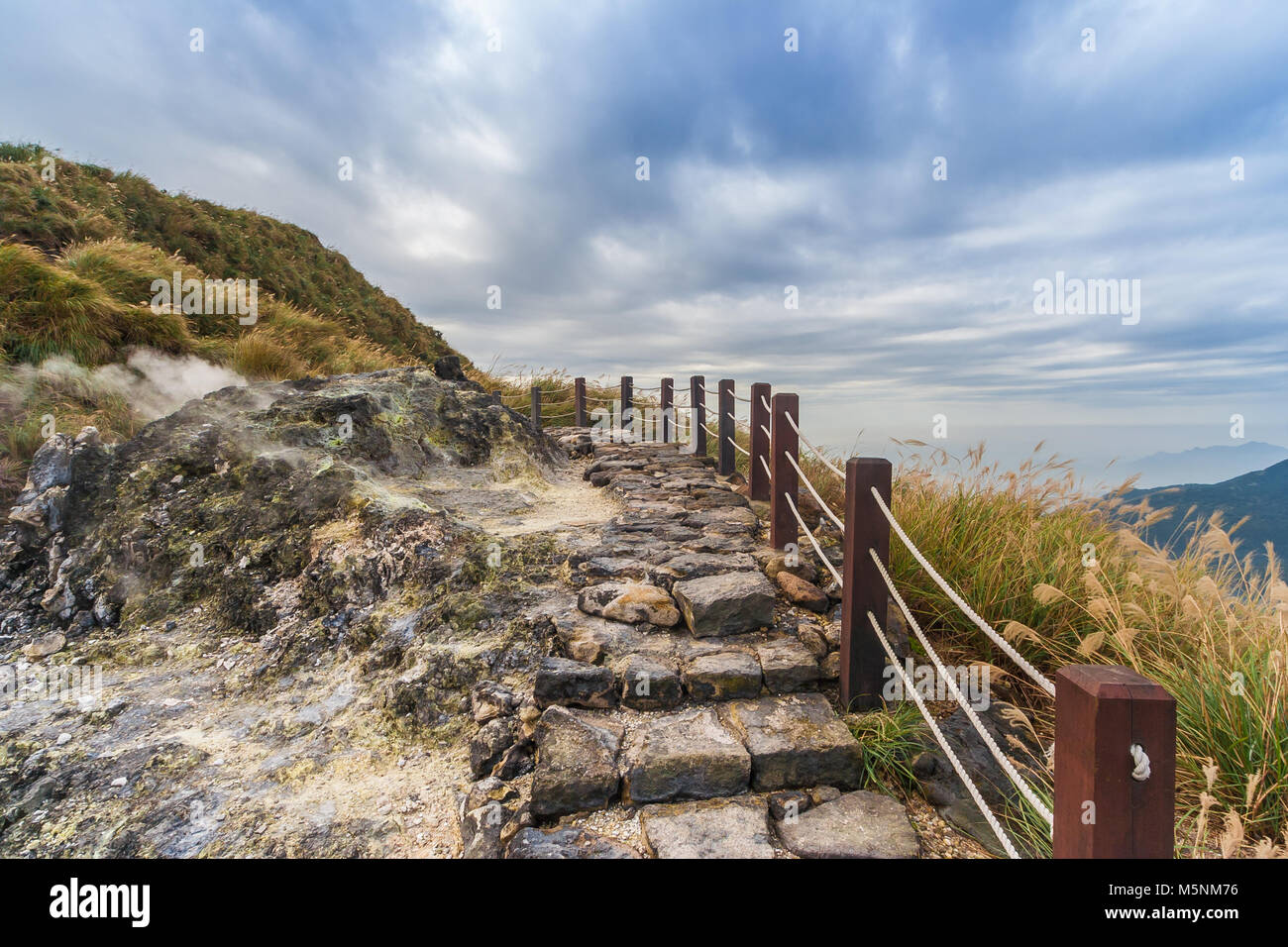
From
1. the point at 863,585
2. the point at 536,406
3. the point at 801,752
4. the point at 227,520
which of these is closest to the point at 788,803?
the point at 801,752

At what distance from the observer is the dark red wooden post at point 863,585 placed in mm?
2748

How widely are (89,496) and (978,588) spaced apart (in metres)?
6.65

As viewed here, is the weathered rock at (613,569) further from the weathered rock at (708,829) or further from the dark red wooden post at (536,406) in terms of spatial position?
the dark red wooden post at (536,406)

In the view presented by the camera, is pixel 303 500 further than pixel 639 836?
Yes

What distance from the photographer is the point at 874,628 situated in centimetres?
279

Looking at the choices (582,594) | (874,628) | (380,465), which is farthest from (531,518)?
(874,628)

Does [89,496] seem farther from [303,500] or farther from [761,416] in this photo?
[761,416]

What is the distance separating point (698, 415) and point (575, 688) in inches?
250

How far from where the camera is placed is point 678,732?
258 cm

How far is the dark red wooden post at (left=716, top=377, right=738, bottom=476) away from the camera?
7109mm

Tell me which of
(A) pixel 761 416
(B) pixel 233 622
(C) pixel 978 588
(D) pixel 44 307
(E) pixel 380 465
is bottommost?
(B) pixel 233 622

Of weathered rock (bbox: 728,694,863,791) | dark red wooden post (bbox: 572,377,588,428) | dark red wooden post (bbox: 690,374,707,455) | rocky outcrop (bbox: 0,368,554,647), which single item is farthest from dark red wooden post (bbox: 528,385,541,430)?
weathered rock (bbox: 728,694,863,791)

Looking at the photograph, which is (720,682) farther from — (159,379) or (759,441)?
(159,379)

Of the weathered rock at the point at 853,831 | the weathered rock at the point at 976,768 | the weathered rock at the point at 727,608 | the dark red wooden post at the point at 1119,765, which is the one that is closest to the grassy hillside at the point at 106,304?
the weathered rock at the point at 727,608
